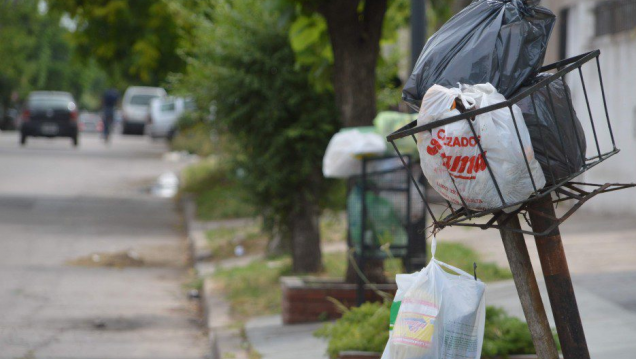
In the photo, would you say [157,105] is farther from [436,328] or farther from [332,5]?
[436,328]

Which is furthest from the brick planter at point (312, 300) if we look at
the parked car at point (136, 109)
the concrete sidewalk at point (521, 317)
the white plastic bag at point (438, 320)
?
the parked car at point (136, 109)

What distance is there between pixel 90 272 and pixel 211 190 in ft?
23.3

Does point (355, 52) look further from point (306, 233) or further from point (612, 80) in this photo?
point (612, 80)

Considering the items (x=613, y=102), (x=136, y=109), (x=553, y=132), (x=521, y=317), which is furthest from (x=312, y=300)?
(x=136, y=109)

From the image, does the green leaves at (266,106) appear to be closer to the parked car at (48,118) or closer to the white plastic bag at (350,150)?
the white plastic bag at (350,150)

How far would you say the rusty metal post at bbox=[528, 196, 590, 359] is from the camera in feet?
9.76

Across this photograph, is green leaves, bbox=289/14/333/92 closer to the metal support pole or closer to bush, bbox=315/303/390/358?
the metal support pole

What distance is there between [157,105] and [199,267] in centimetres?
2773

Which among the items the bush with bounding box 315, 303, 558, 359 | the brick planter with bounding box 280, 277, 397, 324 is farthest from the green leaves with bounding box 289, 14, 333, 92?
the bush with bounding box 315, 303, 558, 359

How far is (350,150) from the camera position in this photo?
7031 millimetres

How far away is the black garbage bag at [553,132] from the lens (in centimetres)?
280

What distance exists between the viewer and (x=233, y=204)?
15461mm

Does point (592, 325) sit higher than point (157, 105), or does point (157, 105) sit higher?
point (157, 105)

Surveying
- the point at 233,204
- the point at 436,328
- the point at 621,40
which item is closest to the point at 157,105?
the point at 233,204
